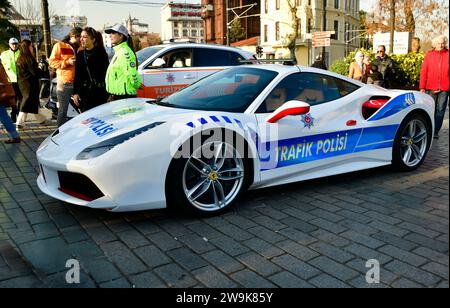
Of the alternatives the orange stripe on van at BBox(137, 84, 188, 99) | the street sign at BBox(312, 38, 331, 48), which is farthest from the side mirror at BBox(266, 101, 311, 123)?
the street sign at BBox(312, 38, 331, 48)

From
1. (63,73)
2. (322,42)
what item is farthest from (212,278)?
(322,42)

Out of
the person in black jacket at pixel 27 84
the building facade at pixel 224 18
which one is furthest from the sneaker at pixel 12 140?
the building facade at pixel 224 18

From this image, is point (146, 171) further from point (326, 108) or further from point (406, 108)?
point (406, 108)

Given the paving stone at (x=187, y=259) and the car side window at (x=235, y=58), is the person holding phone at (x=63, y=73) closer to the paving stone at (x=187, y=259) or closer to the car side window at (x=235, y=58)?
the car side window at (x=235, y=58)

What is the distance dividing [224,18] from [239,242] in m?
68.4

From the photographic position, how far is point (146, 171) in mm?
3312

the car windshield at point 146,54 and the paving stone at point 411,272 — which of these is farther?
the car windshield at point 146,54

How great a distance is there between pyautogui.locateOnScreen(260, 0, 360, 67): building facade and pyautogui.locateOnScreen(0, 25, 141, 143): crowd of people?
4036 centimetres

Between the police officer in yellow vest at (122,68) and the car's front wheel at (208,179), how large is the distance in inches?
86.6

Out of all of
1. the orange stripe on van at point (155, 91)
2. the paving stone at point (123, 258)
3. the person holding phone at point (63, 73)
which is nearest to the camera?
the paving stone at point (123, 258)

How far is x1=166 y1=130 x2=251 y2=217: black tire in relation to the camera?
11.3 feet

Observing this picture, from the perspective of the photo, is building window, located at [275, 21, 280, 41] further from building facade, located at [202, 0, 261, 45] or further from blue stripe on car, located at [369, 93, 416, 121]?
blue stripe on car, located at [369, 93, 416, 121]

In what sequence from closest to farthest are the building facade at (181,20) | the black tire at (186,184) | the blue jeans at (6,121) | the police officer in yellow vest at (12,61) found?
the black tire at (186,184) → the blue jeans at (6,121) → the police officer in yellow vest at (12,61) → the building facade at (181,20)

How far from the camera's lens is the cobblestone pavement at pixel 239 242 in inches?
105
